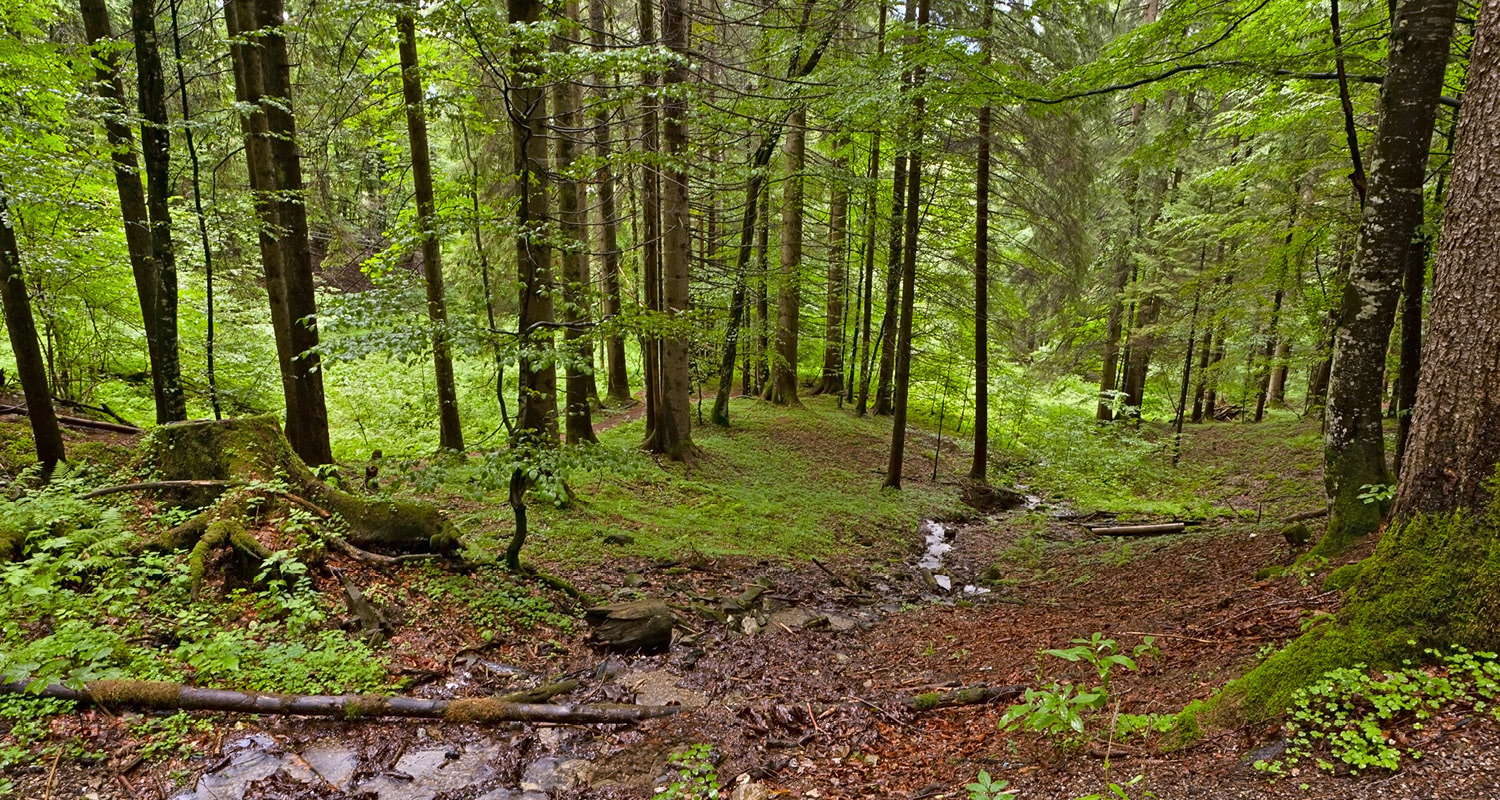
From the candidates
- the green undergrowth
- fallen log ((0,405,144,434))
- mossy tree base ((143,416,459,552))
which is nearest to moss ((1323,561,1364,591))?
the green undergrowth

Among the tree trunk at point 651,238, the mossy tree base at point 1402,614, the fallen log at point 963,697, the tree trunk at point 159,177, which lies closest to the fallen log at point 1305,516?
the mossy tree base at point 1402,614

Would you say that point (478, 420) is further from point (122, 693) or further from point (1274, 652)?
point (1274, 652)

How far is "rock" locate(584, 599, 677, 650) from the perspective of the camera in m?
5.76

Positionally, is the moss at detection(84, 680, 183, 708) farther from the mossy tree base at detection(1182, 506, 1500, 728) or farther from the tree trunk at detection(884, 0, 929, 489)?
the tree trunk at detection(884, 0, 929, 489)

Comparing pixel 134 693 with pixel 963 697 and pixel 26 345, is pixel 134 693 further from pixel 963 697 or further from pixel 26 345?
pixel 963 697

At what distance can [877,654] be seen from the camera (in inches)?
244

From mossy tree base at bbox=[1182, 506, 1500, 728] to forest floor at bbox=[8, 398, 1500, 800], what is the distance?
11.7 inches

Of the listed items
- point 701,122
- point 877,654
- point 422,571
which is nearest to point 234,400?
point 422,571

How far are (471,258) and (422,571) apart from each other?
12.3 meters

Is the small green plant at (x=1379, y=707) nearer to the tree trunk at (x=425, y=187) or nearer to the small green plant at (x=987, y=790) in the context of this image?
the small green plant at (x=987, y=790)

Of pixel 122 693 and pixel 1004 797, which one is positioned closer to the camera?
pixel 1004 797

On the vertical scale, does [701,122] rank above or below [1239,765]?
above

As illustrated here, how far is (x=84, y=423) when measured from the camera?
9.61m

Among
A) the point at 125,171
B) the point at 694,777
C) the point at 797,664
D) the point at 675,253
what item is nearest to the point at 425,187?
the point at 125,171
